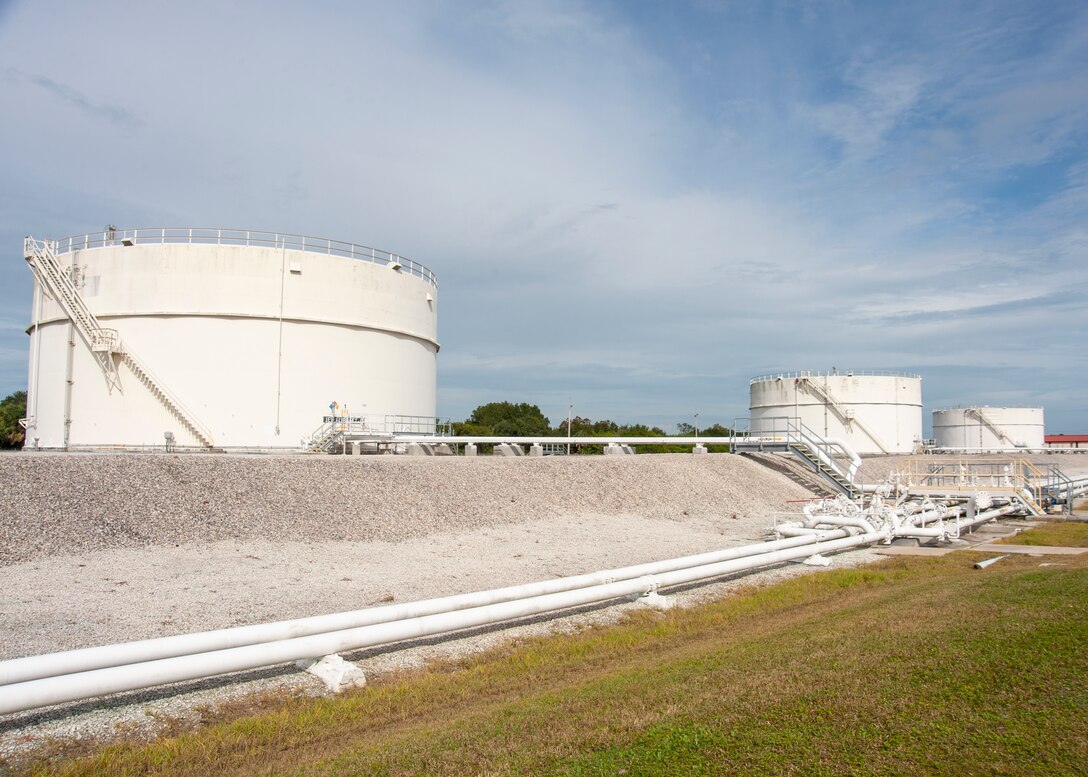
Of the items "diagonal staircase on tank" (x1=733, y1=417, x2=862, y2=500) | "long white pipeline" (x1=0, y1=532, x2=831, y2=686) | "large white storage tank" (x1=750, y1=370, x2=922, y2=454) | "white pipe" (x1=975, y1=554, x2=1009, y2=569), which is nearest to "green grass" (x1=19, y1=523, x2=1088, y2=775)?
"long white pipeline" (x1=0, y1=532, x2=831, y2=686)

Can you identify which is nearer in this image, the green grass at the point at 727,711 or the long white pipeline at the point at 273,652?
the green grass at the point at 727,711

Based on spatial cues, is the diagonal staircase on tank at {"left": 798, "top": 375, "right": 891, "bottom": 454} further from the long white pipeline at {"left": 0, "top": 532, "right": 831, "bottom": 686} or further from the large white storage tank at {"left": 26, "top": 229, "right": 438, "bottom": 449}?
the long white pipeline at {"left": 0, "top": 532, "right": 831, "bottom": 686}

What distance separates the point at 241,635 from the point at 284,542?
7967mm

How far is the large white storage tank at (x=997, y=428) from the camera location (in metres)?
67.6

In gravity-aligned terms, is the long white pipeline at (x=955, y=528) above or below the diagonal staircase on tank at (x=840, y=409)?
below

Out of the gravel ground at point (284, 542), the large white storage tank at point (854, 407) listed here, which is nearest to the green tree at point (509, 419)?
the large white storage tank at point (854, 407)

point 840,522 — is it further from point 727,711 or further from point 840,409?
point 840,409

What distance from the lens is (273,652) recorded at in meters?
6.74

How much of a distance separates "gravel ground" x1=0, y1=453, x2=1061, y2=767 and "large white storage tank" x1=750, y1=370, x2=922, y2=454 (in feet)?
99.3

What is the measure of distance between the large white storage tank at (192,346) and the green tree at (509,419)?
45.3 meters

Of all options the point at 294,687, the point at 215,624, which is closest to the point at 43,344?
the point at 215,624

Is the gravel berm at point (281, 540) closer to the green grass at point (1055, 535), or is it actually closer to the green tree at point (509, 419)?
the green grass at point (1055, 535)

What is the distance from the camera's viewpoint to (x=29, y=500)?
1338 cm

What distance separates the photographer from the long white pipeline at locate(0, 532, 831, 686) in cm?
581
